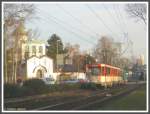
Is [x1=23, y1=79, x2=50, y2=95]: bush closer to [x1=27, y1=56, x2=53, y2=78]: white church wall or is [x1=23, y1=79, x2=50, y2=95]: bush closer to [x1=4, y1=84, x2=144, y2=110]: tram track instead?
[x1=4, y1=84, x2=144, y2=110]: tram track

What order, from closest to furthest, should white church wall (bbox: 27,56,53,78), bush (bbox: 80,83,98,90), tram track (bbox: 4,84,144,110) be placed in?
1. tram track (bbox: 4,84,144,110)
2. bush (bbox: 80,83,98,90)
3. white church wall (bbox: 27,56,53,78)

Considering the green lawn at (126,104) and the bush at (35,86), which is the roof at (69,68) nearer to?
the bush at (35,86)

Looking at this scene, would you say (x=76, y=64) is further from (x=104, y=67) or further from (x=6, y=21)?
(x=6, y=21)

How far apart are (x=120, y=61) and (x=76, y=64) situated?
93.6 feet

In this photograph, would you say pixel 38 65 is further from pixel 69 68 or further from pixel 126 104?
pixel 126 104

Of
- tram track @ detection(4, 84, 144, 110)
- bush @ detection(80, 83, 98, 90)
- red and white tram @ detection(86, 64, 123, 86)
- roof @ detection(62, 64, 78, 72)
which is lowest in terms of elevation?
tram track @ detection(4, 84, 144, 110)

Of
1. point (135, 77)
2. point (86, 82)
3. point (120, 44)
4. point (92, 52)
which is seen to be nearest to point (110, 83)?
point (86, 82)

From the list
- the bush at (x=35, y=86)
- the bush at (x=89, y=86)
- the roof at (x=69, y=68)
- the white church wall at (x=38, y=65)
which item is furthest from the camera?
the roof at (x=69, y=68)

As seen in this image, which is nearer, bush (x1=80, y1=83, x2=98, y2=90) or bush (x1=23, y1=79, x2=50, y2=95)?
bush (x1=23, y1=79, x2=50, y2=95)

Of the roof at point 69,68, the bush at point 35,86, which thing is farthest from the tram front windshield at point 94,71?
the roof at point 69,68

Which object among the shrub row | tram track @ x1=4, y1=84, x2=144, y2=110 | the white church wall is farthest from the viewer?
the white church wall

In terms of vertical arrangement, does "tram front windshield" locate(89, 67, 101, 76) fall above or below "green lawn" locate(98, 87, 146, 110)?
above

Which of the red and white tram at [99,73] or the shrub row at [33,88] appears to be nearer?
the shrub row at [33,88]

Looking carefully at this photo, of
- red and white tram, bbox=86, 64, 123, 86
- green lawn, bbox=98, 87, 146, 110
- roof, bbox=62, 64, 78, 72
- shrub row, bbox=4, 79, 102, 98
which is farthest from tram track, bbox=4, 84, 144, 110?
roof, bbox=62, 64, 78, 72
